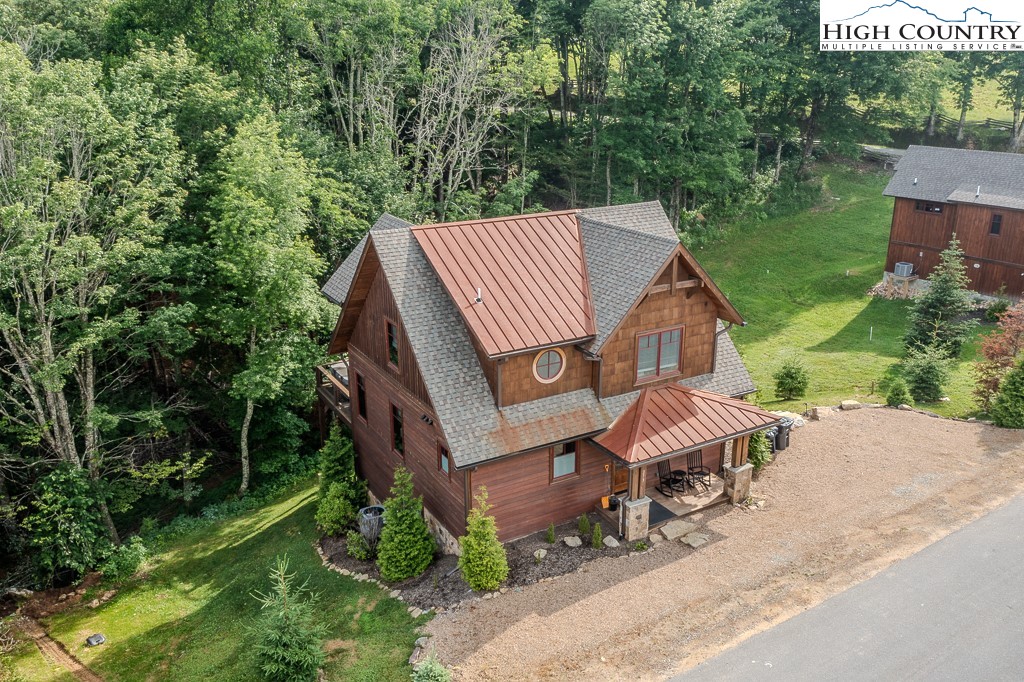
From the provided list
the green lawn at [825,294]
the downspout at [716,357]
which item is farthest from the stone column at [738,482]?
the green lawn at [825,294]

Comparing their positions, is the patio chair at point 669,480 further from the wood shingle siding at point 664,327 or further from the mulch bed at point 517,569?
the wood shingle siding at point 664,327

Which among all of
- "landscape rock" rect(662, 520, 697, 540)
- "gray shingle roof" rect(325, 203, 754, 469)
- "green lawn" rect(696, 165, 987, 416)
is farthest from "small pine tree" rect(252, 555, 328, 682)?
"green lawn" rect(696, 165, 987, 416)

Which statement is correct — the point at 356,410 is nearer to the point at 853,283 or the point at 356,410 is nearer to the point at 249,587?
the point at 249,587

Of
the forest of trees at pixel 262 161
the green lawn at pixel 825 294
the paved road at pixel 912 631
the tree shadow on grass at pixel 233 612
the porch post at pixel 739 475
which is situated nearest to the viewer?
the paved road at pixel 912 631

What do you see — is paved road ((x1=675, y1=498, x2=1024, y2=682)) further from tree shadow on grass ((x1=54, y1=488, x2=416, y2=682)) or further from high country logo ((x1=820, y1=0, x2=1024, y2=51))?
high country logo ((x1=820, y1=0, x2=1024, y2=51))

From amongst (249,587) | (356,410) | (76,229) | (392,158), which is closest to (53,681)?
(249,587)

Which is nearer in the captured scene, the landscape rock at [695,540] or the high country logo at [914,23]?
the landscape rock at [695,540]
